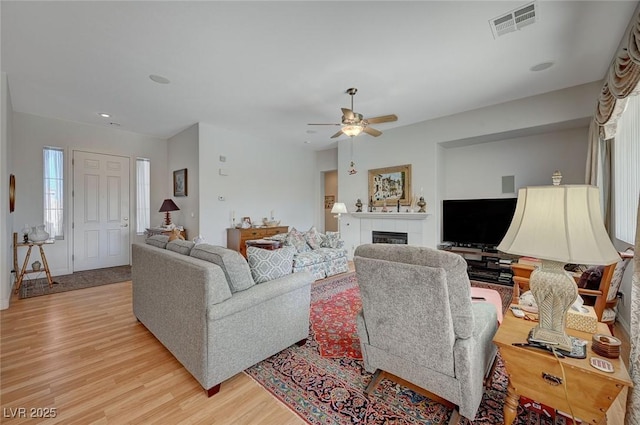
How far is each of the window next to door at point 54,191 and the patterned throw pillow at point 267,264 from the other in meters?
5.11

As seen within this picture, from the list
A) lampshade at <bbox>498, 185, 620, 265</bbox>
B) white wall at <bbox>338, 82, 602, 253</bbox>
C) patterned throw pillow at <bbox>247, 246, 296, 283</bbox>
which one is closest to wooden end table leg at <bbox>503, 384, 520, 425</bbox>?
lampshade at <bbox>498, 185, 620, 265</bbox>

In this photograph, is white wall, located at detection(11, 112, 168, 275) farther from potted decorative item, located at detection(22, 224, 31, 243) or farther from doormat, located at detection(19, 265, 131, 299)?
doormat, located at detection(19, 265, 131, 299)

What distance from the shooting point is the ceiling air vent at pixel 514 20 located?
7.50 ft

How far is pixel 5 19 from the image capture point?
2.39 m

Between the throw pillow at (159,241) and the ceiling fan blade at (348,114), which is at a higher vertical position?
the ceiling fan blade at (348,114)

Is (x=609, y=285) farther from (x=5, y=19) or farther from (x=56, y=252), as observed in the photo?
(x=56, y=252)

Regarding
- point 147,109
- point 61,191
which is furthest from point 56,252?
point 147,109

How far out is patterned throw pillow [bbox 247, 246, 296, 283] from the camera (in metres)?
2.26

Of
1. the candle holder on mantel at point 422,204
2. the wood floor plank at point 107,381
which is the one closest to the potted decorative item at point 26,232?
the wood floor plank at point 107,381

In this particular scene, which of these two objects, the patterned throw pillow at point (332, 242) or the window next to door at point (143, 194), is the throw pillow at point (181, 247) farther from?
the window next to door at point (143, 194)

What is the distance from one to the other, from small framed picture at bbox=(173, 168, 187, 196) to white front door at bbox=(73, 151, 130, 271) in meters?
0.99

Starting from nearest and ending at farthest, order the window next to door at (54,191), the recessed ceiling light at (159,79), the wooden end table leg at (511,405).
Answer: the wooden end table leg at (511,405) < the recessed ceiling light at (159,79) < the window next to door at (54,191)

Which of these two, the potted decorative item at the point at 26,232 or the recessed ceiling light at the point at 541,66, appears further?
the potted decorative item at the point at 26,232

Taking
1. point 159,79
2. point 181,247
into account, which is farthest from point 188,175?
point 181,247
